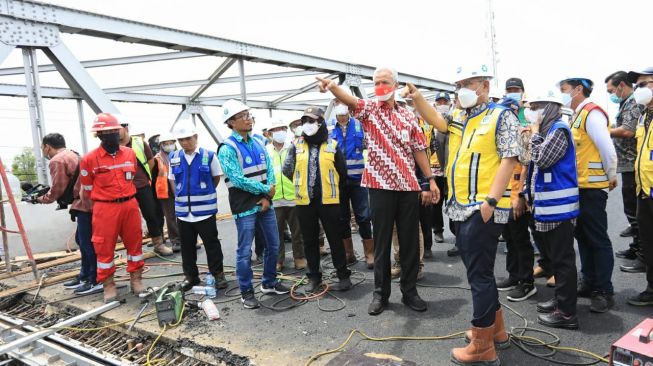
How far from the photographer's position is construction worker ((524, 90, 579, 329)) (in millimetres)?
3098

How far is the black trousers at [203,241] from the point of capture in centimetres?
470

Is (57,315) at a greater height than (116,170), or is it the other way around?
(116,170)

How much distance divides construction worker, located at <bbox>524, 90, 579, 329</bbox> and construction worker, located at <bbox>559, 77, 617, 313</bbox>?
0.34 metres

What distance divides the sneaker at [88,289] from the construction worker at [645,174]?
5.79m

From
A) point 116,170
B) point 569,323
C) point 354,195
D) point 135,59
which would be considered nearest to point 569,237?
point 569,323

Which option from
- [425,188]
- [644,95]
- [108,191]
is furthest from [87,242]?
[644,95]

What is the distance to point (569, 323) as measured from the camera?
3.13 metres

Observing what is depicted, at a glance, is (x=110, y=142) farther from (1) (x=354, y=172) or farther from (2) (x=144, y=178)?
(1) (x=354, y=172)

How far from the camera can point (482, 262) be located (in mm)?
2664

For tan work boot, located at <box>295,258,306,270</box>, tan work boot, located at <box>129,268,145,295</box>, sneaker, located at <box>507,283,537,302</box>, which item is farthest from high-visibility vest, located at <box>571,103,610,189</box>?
tan work boot, located at <box>129,268,145,295</box>

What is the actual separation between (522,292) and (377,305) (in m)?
1.41

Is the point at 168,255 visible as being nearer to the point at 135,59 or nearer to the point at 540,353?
the point at 135,59

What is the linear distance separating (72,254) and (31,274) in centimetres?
95

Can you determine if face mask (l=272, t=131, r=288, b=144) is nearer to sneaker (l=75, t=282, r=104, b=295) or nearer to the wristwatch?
sneaker (l=75, t=282, r=104, b=295)
